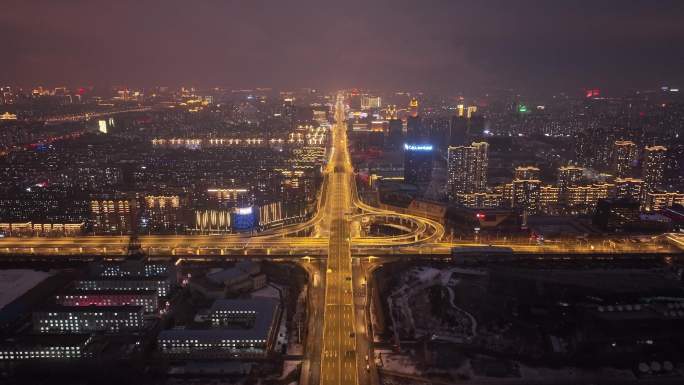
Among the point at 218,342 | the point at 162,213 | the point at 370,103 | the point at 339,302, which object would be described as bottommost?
the point at 218,342

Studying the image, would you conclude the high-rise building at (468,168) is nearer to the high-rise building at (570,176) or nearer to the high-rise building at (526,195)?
the high-rise building at (526,195)

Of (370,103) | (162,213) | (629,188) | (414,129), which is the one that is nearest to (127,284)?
(162,213)

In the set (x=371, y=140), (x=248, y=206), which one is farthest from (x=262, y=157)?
(x=248, y=206)

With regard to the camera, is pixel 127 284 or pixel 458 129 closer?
pixel 127 284

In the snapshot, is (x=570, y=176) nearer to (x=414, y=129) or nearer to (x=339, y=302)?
(x=339, y=302)

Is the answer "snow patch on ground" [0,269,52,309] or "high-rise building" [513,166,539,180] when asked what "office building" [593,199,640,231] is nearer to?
"high-rise building" [513,166,539,180]
